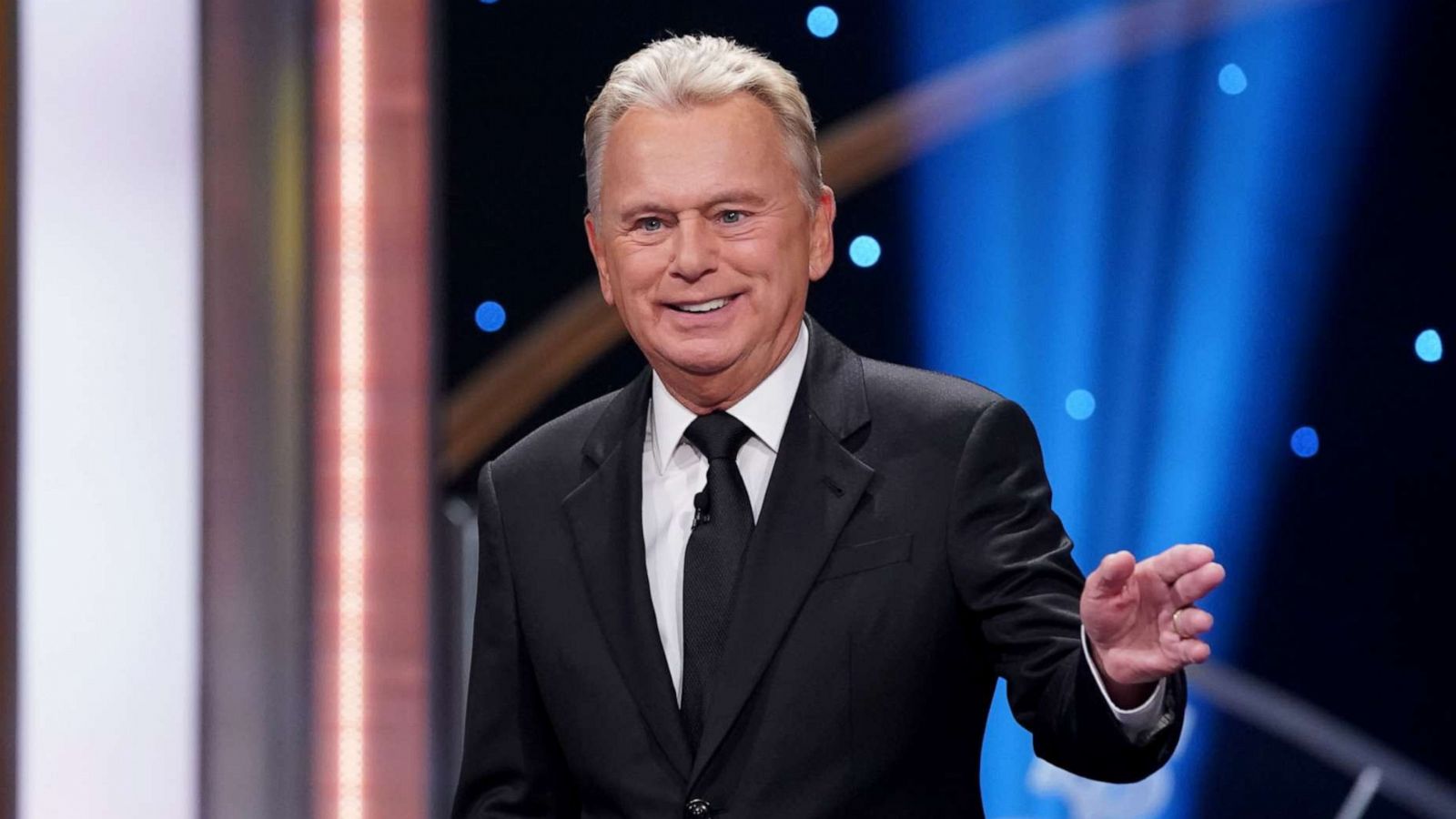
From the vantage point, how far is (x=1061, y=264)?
3.29 metres

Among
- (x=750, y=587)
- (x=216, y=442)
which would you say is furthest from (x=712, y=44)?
(x=216, y=442)

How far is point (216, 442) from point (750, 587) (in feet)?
7.92

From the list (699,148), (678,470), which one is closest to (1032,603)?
(678,470)

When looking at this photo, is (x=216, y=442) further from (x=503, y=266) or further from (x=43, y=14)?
(x=43, y=14)

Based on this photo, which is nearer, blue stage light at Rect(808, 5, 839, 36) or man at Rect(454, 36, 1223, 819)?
man at Rect(454, 36, 1223, 819)

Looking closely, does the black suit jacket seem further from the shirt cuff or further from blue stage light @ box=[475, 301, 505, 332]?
blue stage light @ box=[475, 301, 505, 332]

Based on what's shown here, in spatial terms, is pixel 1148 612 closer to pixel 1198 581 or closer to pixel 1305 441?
pixel 1198 581

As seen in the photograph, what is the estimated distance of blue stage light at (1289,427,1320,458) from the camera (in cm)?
318

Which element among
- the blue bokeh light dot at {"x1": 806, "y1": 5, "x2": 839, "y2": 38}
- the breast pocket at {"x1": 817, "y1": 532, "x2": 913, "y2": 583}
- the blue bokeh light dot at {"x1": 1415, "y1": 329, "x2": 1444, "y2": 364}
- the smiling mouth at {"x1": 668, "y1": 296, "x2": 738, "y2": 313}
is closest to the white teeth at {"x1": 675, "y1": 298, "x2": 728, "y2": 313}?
the smiling mouth at {"x1": 668, "y1": 296, "x2": 738, "y2": 313}

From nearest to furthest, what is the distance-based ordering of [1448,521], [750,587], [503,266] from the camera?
[750,587]
[1448,521]
[503,266]

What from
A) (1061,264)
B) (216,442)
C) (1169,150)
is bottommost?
(216,442)

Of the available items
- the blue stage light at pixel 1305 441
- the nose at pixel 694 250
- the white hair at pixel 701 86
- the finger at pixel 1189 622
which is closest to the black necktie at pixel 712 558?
the nose at pixel 694 250

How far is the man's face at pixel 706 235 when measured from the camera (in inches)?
57.3

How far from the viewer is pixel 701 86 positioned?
1.45 metres
